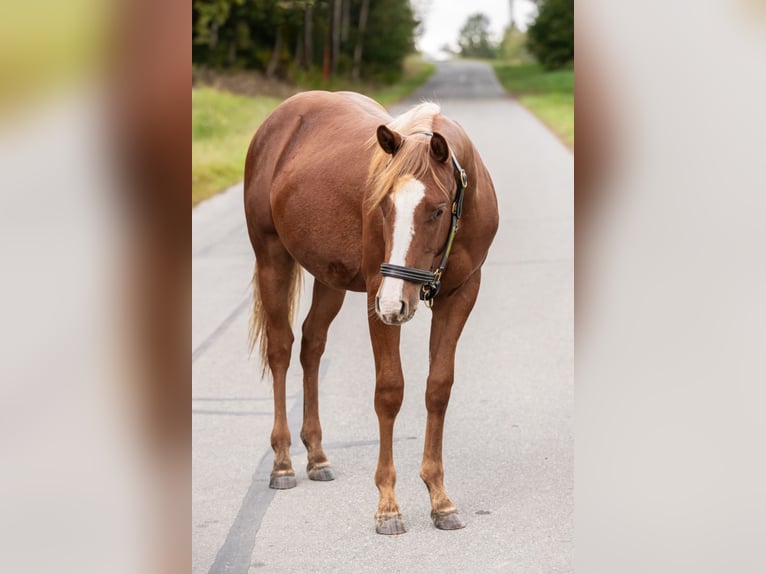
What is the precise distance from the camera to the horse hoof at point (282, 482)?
16.3ft

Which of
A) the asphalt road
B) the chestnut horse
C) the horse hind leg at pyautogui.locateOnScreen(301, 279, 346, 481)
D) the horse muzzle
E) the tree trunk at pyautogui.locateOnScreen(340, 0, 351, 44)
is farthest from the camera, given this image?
the tree trunk at pyautogui.locateOnScreen(340, 0, 351, 44)

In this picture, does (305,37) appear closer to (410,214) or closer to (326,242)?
(326,242)

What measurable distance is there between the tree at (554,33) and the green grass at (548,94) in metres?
0.80

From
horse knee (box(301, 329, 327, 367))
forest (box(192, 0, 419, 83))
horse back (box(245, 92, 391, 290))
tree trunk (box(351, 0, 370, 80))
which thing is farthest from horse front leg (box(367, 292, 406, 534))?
tree trunk (box(351, 0, 370, 80))

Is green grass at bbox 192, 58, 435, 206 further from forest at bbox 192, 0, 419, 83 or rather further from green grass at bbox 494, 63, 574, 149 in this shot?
green grass at bbox 494, 63, 574, 149

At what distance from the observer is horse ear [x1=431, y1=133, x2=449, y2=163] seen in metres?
3.62

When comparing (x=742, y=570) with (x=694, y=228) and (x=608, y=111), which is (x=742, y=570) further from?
(x=608, y=111)

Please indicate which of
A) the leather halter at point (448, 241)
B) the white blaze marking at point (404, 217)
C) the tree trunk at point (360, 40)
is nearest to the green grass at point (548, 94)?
the tree trunk at point (360, 40)

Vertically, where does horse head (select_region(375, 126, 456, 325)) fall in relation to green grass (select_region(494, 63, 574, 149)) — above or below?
below

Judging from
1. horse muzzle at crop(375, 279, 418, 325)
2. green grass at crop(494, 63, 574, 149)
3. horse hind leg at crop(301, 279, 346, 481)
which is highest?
green grass at crop(494, 63, 574, 149)

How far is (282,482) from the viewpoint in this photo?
496 cm

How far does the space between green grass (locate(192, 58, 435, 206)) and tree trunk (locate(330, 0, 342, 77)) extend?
16.2 metres

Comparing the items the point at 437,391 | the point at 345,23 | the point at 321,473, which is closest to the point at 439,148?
the point at 437,391

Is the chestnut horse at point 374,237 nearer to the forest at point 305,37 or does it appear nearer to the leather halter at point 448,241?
the leather halter at point 448,241
